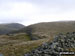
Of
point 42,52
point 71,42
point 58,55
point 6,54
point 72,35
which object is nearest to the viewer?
point 58,55

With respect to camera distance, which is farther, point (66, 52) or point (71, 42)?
point (71, 42)

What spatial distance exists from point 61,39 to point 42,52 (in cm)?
648

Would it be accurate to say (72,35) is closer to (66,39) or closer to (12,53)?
(66,39)

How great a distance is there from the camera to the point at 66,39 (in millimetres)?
47750

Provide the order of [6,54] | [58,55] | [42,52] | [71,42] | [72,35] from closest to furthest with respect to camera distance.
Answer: [58,55] < [42,52] < [71,42] < [72,35] < [6,54]

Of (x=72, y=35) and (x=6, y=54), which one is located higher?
(x=72, y=35)

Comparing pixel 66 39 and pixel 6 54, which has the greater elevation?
pixel 66 39

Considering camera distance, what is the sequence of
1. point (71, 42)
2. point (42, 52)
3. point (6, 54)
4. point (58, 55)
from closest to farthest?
1. point (58, 55)
2. point (42, 52)
3. point (71, 42)
4. point (6, 54)

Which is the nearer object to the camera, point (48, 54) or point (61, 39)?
point (48, 54)

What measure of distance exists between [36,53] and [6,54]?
26.6 metres

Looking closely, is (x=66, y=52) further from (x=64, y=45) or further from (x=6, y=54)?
(x=6, y=54)

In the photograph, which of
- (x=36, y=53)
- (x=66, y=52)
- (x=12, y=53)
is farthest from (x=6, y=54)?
(x=66, y=52)

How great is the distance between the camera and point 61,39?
47.8 meters

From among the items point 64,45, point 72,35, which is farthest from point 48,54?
point 72,35
